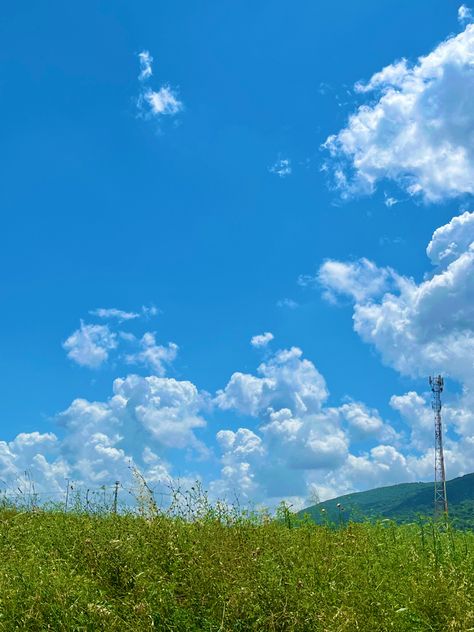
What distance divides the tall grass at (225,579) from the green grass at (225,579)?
0.02 metres

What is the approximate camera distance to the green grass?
8570 millimetres

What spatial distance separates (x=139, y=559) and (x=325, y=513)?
5565 mm

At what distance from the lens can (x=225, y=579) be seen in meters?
9.52

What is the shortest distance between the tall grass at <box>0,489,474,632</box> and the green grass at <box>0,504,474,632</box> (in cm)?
2

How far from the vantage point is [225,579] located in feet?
31.2

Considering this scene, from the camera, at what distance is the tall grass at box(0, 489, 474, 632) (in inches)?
338

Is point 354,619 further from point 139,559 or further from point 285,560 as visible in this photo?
point 139,559

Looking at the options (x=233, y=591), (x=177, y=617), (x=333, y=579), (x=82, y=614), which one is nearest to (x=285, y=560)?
(x=333, y=579)

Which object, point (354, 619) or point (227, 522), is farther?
point (227, 522)

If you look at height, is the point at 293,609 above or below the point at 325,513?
below

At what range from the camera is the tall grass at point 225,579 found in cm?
858

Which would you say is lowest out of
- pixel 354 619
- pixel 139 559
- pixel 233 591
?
pixel 354 619

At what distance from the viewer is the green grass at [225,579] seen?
28.1 ft

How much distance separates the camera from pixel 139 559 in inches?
405
